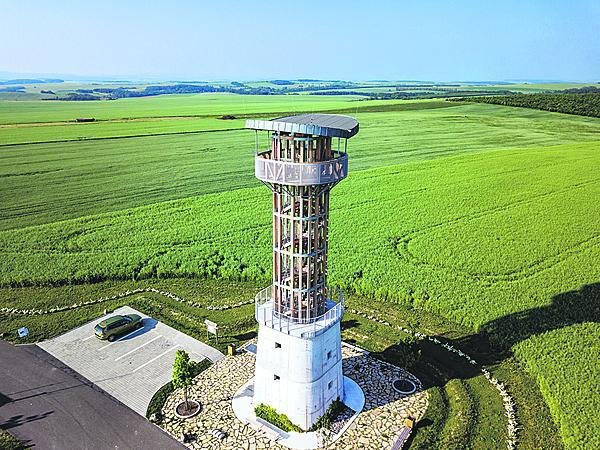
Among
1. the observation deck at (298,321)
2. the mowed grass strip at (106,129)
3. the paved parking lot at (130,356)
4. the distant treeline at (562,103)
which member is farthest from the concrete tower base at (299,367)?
the distant treeline at (562,103)

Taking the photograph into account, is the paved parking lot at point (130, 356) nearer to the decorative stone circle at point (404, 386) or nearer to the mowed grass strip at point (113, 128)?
the decorative stone circle at point (404, 386)

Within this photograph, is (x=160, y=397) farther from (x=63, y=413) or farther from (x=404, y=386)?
(x=404, y=386)

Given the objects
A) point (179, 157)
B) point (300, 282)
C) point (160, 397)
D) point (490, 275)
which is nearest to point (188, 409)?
point (160, 397)

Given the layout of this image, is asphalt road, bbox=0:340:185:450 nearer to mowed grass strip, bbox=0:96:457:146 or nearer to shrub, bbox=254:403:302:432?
shrub, bbox=254:403:302:432

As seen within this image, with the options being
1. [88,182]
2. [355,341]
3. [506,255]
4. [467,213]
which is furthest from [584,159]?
[88,182]

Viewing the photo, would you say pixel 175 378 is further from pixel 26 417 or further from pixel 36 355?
pixel 36 355

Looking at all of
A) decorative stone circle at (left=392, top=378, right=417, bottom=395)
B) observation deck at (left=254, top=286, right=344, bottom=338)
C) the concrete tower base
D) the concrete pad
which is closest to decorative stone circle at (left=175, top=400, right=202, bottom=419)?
the concrete pad
